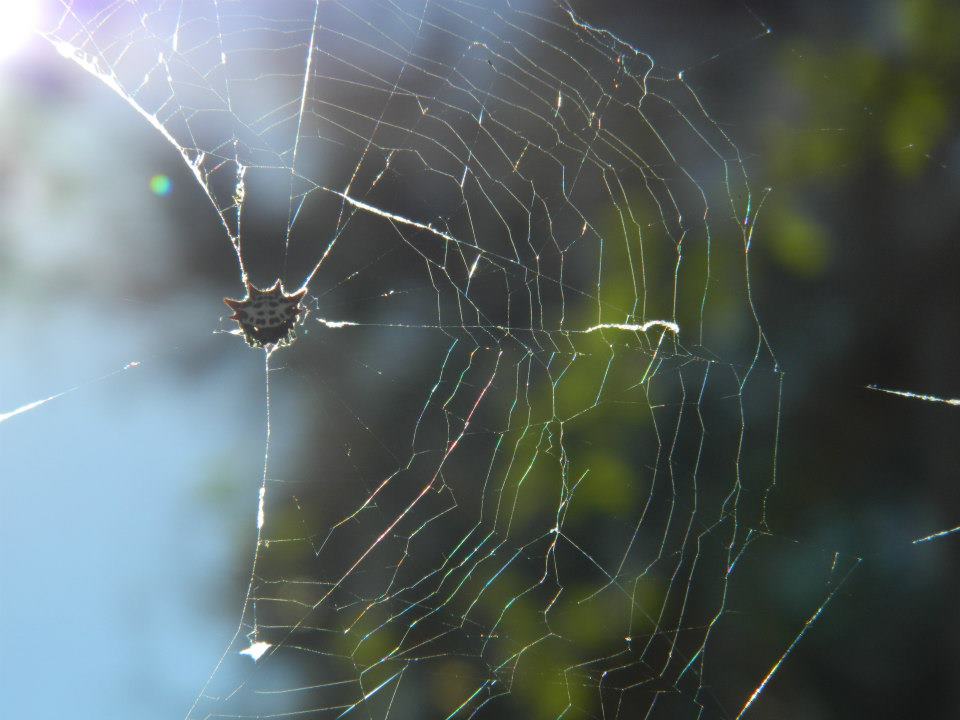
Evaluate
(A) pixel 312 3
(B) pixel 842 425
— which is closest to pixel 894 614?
(B) pixel 842 425

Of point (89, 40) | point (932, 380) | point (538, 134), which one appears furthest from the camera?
point (932, 380)

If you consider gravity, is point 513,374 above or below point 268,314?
below

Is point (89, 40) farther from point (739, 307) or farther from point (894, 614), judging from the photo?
point (894, 614)

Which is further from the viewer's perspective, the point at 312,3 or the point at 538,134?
the point at 538,134
